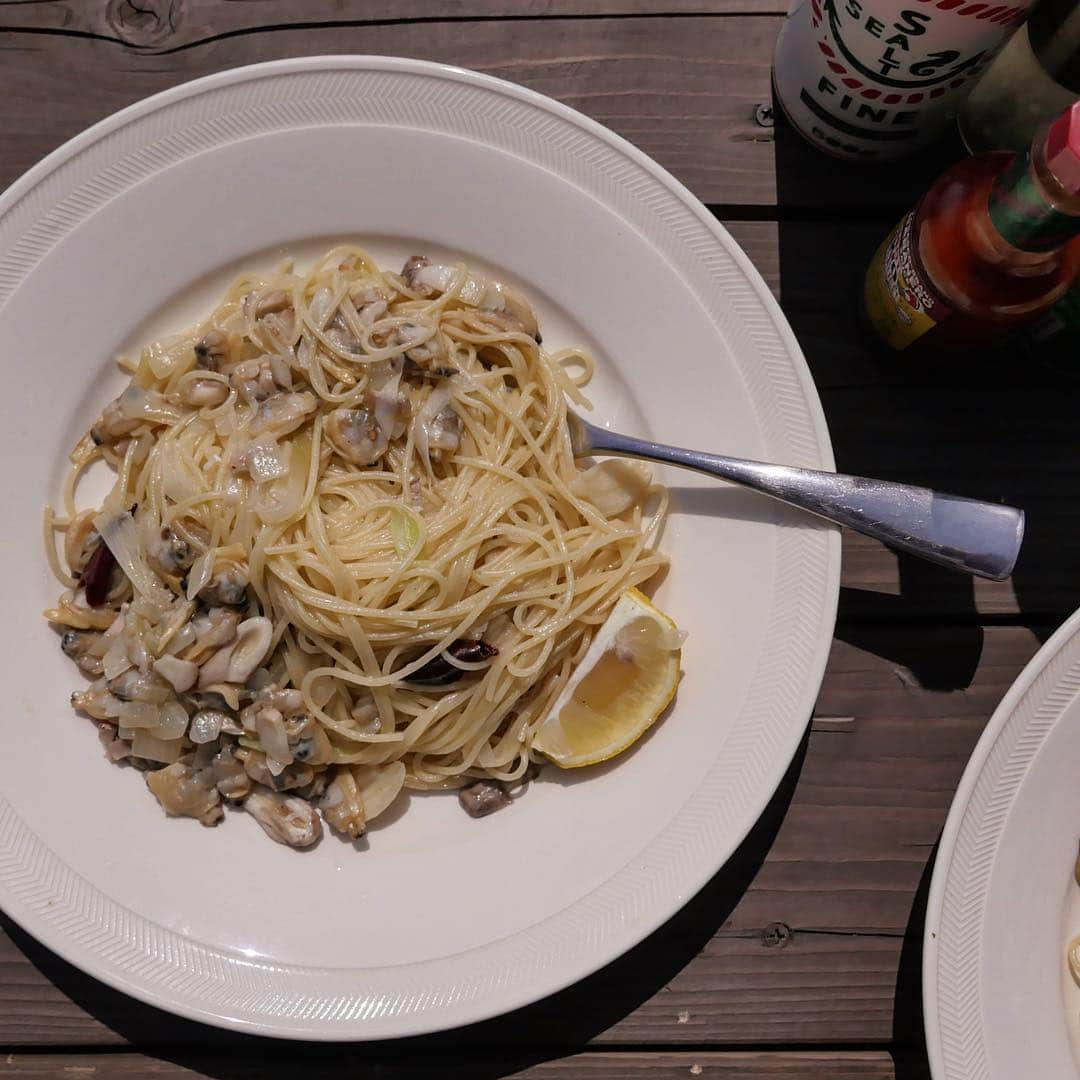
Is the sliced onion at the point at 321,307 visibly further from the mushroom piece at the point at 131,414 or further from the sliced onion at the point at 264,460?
the mushroom piece at the point at 131,414

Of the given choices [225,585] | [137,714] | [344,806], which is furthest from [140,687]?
[344,806]

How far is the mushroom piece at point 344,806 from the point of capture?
198cm

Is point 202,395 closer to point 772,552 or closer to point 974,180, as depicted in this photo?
point 772,552

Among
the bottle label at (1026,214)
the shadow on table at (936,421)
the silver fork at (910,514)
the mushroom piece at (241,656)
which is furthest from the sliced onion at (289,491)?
the bottle label at (1026,214)

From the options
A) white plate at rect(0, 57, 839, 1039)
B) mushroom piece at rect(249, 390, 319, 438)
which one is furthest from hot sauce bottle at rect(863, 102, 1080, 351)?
mushroom piece at rect(249, 390, 319, 438)

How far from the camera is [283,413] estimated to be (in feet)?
6.71

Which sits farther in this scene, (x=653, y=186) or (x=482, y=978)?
(x=653, y=186)

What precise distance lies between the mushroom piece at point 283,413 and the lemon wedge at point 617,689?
0.82 metres

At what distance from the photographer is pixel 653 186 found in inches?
79.3

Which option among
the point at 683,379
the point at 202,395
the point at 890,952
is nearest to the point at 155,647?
the point at 202,395

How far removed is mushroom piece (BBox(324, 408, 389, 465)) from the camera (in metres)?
2.06

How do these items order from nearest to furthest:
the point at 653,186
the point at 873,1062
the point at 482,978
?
the point at 482,978 < the point at 653,186 < the point at 873,1062

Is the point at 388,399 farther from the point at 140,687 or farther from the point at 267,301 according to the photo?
the point at 140,687

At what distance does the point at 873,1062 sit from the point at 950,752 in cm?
75
